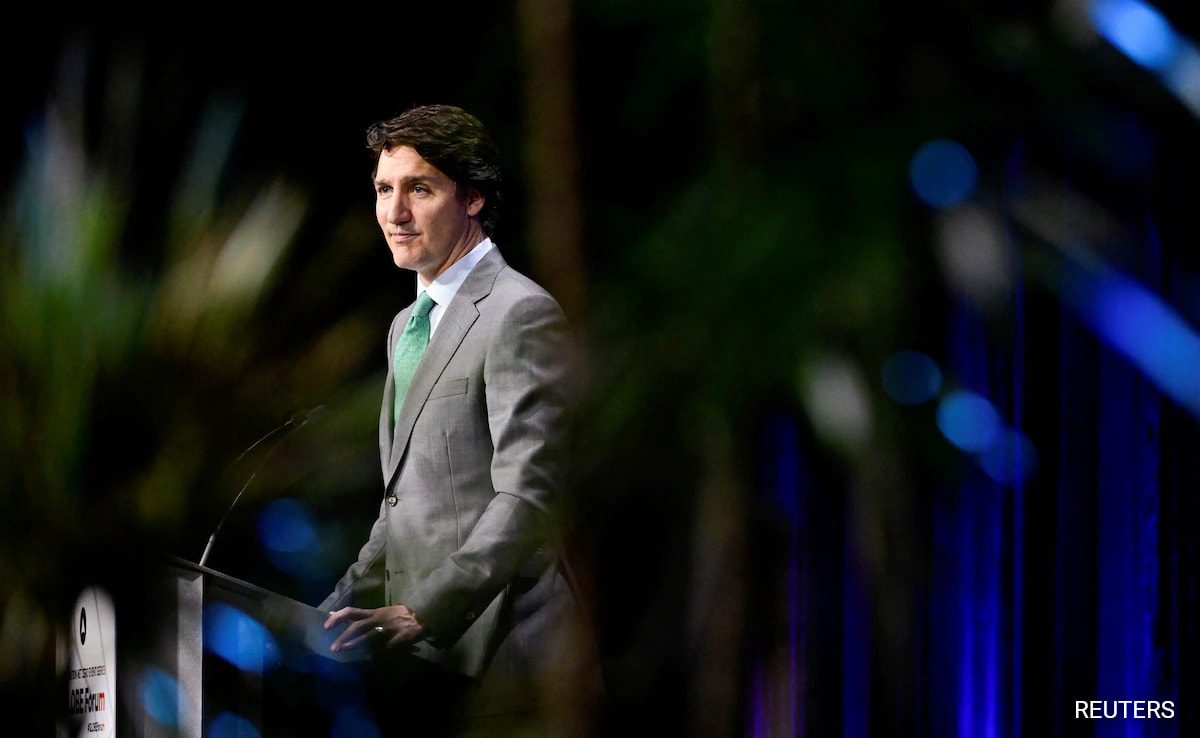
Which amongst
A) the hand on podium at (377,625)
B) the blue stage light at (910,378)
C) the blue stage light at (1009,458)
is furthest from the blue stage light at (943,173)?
the hand on podium at (377,625)

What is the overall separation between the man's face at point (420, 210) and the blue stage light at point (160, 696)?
1.39ft

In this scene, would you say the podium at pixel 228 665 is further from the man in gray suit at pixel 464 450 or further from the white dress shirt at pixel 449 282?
the white dress shirt at pixel 449 282

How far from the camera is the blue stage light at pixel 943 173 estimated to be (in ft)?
8.14

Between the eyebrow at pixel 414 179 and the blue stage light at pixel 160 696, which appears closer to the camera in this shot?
the blue stage light at pixel 160 696

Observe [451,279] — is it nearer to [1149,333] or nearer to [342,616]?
[342,616]

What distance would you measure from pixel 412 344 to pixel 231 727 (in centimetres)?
40

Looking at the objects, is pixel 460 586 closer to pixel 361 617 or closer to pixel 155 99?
pixel 361 617

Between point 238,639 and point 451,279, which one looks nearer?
point 238,639

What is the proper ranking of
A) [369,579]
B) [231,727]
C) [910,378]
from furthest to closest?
[910,378]
[369,579]
[231,727]

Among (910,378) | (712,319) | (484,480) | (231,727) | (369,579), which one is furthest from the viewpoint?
(910,378)

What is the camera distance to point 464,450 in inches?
54.8

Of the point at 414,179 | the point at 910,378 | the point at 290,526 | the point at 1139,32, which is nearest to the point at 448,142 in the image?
the point at 414,179

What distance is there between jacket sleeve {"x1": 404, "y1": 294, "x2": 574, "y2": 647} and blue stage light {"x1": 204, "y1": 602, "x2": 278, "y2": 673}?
5.0 inches

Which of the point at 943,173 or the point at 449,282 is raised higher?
the point at 943,173
